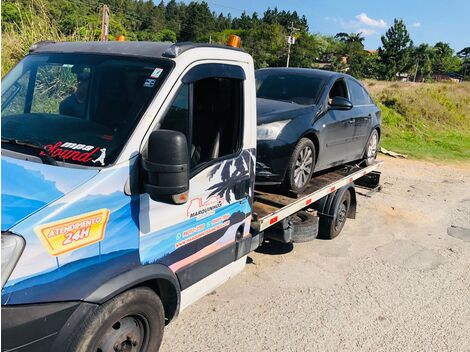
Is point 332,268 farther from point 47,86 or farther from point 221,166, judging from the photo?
point 47,86

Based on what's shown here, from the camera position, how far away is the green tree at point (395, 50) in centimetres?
7550

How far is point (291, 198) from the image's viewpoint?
5.04 m

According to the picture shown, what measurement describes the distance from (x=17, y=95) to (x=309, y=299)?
3.27 meters

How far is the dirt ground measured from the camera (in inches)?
152

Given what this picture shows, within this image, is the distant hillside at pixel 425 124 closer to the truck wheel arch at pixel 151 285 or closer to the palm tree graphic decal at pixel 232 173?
the palm tree graphic decal at pixel 232 173

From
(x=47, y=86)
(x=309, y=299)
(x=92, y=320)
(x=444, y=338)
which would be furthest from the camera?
(x=309, y=299)

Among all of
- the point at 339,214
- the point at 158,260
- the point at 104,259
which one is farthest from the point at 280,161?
the point at 104,259

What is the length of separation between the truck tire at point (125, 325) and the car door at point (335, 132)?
11.1 feet

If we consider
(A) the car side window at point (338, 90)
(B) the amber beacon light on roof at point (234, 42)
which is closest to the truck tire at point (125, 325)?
(B) the amber beacon light on roof at point (234, 42)

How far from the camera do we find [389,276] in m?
5.36

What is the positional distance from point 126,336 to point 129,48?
1896 mm

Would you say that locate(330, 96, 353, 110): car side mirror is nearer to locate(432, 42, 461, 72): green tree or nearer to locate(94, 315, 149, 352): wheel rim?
locate(94, 315, 149, 352): wheel rim

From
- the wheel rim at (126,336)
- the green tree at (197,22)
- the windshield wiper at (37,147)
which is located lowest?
the wheel rim at (126,336)

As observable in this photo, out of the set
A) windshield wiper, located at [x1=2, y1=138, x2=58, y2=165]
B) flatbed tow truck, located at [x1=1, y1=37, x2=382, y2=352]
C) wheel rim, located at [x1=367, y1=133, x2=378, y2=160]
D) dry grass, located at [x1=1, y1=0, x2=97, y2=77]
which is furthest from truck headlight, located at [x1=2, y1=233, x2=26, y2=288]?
dry grass, located at [x1=1, y1=0, x2=97, y2=77]
